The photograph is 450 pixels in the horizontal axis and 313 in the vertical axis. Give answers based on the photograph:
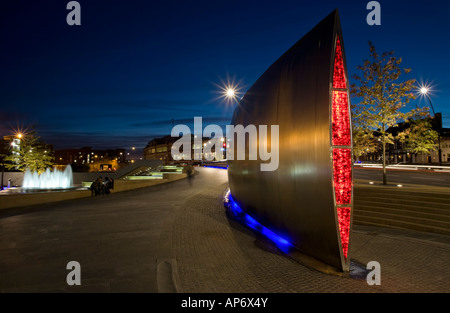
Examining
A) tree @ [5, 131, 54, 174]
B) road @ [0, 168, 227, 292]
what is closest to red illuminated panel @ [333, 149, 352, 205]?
road @ [0, 168, 227, 292]

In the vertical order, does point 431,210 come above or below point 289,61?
below

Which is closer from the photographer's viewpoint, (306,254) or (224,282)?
(224,282)

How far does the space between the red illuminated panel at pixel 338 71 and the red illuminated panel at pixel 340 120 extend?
173 mm

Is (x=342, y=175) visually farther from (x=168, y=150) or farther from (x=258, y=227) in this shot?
(x=168, y=150)

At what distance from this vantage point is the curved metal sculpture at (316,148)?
5.60 m

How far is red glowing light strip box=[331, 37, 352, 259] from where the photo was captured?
5762 millimetres

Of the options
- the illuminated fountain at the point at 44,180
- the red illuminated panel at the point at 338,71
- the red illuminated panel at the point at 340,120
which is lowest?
the illuminated fountain at the point at 44,180

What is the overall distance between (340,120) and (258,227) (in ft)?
15.9

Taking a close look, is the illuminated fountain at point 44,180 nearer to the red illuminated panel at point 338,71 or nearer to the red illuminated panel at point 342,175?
the red illuminated panel at point 342,175

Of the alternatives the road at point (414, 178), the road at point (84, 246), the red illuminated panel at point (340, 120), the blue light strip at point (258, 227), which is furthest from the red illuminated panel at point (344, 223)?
the road at point (414, 178)

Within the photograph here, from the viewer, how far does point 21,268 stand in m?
5.70
